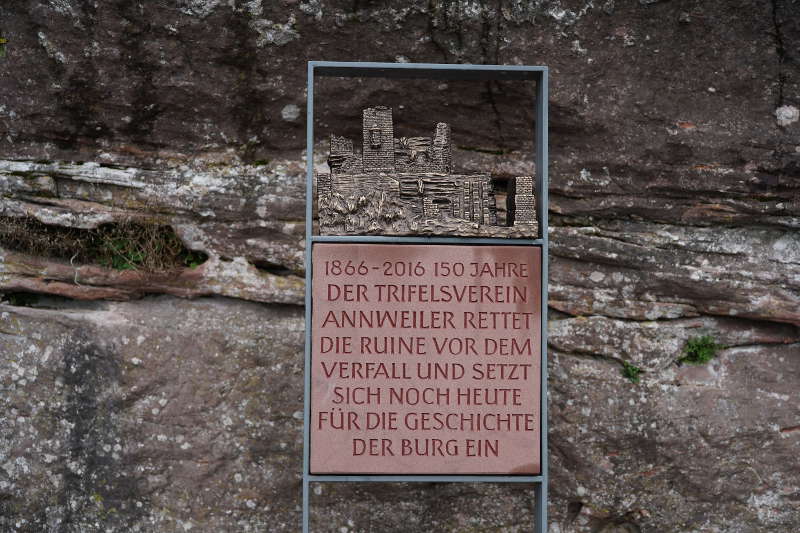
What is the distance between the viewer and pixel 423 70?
3.38 metres

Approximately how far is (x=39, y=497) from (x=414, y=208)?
284cm

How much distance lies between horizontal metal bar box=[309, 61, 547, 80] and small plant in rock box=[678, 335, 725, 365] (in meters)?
1.98

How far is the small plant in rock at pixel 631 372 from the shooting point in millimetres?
4219

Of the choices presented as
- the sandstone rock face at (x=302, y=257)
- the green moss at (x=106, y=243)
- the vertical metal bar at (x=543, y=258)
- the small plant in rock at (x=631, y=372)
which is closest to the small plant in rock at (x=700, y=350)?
the sandstone rock face at (x=302, y=257)

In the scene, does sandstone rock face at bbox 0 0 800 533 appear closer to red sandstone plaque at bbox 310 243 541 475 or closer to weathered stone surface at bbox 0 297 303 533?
weathered stone surface at bbox 0 297 303 533

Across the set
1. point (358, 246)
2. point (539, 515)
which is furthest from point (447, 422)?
point (358, 246)

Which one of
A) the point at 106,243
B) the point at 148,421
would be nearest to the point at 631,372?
the point at 148,421

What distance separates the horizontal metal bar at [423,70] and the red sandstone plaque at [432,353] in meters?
0.87

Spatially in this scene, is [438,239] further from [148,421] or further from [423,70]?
[148,421]

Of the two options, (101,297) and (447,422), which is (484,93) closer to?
(447,422)

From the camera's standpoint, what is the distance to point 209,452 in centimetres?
418

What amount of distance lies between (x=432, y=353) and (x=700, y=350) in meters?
1.96

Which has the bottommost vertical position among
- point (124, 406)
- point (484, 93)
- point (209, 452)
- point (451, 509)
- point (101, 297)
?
point (451, 509)

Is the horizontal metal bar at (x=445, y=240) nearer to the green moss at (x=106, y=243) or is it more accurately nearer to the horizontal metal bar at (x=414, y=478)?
the horizontal metal bar at (x=414, y=478)
